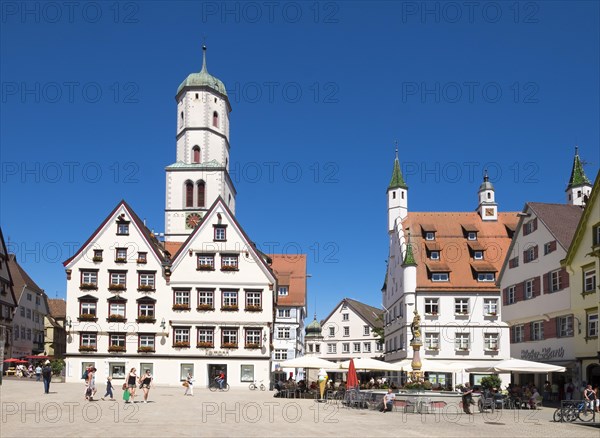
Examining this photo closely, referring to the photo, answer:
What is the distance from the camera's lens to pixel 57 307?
116 metres

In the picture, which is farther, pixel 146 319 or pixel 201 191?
pixel 201 191

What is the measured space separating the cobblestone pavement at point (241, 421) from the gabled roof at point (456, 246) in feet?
92.5

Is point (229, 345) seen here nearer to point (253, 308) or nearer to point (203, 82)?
point (253, 308)

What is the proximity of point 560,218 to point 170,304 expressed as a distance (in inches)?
1188

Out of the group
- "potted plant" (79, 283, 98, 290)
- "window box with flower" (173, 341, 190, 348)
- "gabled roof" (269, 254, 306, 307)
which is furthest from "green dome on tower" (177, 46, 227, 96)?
"window box with flower" (173, 341, 190, 348)

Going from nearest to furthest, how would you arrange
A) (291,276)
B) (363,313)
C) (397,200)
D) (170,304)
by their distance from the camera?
(170,304) < (397,200) < (291,276) < (363,313)

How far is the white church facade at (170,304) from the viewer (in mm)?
60156

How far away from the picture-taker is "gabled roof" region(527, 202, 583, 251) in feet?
152

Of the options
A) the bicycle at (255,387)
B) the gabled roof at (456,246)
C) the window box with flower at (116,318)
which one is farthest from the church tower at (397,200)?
the window box with flower at (116,318)

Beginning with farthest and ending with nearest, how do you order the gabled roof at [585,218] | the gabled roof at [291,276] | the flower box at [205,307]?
the gabled roof at [291,276]
the flower box at [205,307]
the gabled roof at [585,218]

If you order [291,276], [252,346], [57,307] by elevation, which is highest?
[291,276]

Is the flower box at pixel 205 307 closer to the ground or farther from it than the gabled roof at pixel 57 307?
closer to the ground

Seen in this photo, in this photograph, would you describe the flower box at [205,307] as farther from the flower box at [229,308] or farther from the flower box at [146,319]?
the flower box at [146,319]

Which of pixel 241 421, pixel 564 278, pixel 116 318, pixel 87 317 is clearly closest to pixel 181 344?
pixel 116 318
